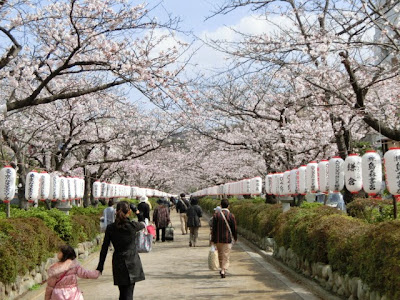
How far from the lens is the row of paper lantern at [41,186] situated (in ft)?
42.8

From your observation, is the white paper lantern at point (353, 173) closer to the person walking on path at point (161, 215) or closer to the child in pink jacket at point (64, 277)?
the child in pink jacket at point (64, 277)

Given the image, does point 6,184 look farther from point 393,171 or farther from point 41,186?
point 393,171

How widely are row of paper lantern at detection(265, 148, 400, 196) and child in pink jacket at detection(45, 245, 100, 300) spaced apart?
575 centimetres

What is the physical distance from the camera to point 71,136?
21.0 meters

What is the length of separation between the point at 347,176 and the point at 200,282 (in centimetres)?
408

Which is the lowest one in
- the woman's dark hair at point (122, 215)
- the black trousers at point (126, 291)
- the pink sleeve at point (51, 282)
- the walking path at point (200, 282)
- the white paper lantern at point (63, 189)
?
the walking path at point (200, 282)

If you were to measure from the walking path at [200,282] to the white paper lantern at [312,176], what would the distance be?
2454 millimetres

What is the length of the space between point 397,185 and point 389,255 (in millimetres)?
2811

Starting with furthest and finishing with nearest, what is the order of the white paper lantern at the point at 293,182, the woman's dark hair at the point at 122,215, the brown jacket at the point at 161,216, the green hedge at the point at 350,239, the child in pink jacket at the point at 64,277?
the brown jacket at the point at 161,216, the white paper lantern at the point at 293,182, the woman's dark hair at the point at 122,215, the green hedge at the point at 350,239, the child in pink jacket at the point at 64,277

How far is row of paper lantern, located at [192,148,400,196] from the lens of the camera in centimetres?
903

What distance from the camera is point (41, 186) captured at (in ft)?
50.0

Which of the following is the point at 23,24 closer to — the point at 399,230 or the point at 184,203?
the point at 399,230

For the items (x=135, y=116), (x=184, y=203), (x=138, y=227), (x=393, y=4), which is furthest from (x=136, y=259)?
(x=135, y=116)

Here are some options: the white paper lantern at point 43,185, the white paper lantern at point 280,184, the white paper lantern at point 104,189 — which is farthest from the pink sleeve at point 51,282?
the white paper lantern at point 104,189
